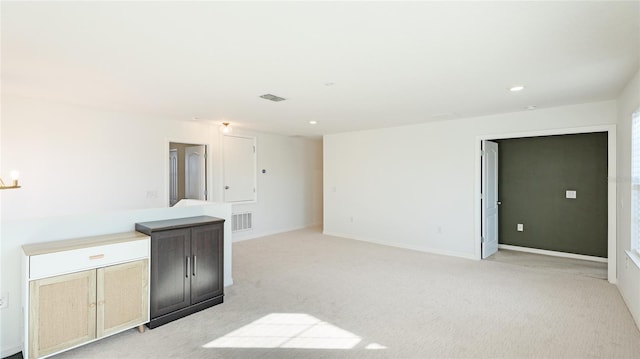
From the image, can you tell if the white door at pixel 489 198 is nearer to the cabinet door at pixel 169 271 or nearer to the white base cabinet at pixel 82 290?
the cabinet door at pixel 169 271

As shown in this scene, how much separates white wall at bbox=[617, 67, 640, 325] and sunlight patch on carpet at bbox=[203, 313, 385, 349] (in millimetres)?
2637

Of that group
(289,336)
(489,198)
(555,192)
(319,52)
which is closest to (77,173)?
(289,336)

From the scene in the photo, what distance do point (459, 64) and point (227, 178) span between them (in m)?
5.02

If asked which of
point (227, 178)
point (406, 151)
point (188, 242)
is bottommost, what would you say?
point (188, 242)

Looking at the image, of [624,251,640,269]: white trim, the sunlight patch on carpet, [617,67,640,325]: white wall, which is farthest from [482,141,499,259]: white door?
the sunlight patch on carpet

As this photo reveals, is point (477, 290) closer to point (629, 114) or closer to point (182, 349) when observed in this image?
point (629, 114)

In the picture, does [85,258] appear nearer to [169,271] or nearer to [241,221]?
[169,271]

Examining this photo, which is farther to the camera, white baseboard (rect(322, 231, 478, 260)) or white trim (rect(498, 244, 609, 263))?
white baseboard (rect(322, 231, 478, 260))

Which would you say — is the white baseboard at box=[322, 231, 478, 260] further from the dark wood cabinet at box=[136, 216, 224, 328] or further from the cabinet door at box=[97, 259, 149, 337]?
the cabinet door at box=[97, 259, 149, 337]

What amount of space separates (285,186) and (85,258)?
17.9 feet

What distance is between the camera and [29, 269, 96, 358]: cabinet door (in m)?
2.38

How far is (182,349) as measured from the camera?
2645mm

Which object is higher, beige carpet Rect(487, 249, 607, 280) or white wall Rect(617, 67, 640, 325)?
white wall Rect(617, 67, 640, 325)

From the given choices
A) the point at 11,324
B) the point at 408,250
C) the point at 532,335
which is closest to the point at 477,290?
the point at 532,335
